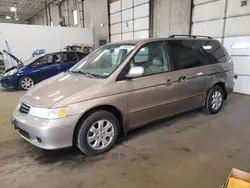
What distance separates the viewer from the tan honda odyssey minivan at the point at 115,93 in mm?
2273

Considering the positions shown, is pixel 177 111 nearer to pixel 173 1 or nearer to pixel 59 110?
pixel 59 110

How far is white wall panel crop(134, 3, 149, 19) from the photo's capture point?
9.03 metres

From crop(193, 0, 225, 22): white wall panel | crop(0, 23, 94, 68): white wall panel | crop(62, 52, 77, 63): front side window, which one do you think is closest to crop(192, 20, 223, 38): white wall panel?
crop(193, 0, 225, 22): white wall panel

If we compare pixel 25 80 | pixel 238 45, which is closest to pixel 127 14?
pixel 238 45

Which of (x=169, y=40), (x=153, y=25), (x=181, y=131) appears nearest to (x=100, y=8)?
(x=153, y=25)

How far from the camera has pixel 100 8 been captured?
1181 cm

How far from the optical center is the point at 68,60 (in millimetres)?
7094

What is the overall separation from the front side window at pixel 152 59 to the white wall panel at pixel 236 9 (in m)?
4.13

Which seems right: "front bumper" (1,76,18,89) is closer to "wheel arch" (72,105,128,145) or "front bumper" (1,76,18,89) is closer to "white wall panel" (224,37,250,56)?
"wheel arch" (72,105,128,145)

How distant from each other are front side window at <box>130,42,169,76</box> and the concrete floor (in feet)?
3.36

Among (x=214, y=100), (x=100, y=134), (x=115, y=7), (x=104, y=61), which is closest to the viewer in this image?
(x=100, y=134)

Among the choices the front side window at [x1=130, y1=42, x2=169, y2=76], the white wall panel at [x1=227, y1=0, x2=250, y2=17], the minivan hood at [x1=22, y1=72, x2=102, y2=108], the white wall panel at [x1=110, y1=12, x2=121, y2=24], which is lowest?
the minivan hood at [x1=22, y1=72, x2=102, y2=108]

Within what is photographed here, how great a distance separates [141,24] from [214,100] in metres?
6.57

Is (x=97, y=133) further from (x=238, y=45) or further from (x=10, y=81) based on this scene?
(x=238, y=45)
